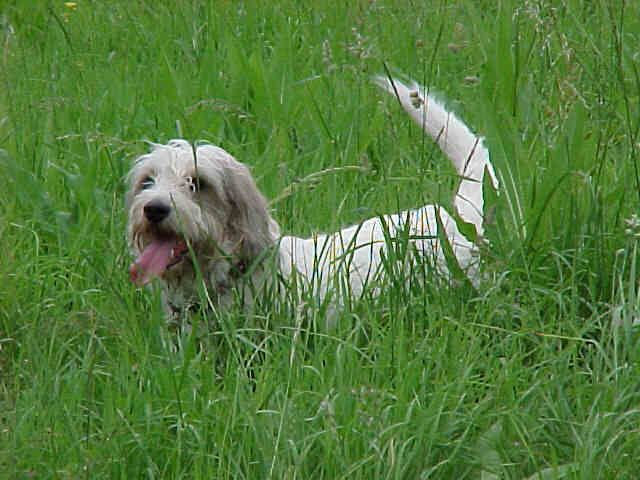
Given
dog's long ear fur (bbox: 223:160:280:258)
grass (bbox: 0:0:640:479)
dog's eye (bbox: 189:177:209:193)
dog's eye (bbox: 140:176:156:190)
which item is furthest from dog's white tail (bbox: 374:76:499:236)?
dog's eye (bbox: 140:176:156:190)

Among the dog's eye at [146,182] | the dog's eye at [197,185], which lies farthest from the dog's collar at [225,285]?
the dog's eye at [146,182]

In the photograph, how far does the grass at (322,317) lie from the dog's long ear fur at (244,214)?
0.88 ft

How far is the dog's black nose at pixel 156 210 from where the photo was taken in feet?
10.6

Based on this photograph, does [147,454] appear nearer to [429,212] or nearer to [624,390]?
[624,390]

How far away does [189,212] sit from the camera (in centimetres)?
328

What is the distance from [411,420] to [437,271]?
2.75 ft

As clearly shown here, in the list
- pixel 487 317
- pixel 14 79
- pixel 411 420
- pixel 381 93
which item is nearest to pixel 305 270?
pixel 487 317

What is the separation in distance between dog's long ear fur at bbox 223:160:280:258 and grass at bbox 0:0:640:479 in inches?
10.5

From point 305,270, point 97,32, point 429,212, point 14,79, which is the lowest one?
point 305,270

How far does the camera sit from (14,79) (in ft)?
17.8

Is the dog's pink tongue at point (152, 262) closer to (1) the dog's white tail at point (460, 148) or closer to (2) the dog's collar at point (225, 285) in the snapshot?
(2) the dog's collar at point (225, 285)

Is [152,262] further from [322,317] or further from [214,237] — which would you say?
[322,317]

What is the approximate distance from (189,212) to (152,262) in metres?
0.20

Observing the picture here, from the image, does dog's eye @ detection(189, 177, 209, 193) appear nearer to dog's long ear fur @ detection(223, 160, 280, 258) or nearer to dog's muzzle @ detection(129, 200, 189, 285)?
dog's long ear fur @ detection(223, 160, 280, 258)
